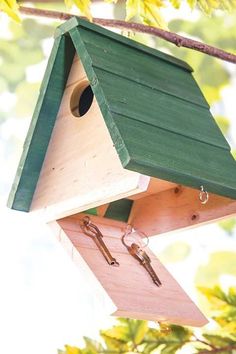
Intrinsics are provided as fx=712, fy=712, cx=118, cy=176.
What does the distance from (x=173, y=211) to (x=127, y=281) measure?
0.21 meters

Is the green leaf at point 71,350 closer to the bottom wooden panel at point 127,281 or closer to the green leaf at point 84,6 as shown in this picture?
the bottom wooden panel at point 127,281

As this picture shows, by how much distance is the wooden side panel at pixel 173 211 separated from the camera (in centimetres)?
123

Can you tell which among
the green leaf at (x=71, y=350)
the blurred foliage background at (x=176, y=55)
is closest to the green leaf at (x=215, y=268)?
the blurred foliage background at (x=176, y=55)

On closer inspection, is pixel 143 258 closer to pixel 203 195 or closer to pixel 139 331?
pixel 203 195

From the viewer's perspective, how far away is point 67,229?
115cm

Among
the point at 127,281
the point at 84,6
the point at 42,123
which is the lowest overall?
the point at 127,281

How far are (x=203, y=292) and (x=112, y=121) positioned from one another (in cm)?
61

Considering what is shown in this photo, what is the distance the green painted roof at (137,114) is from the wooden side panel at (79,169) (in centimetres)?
2

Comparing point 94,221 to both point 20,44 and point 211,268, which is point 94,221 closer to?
point 211,268

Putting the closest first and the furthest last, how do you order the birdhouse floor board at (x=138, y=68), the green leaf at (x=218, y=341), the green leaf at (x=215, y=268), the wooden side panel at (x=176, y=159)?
1. the wooden side panel at (x=176, y=159)
2. the birdhouse floor board at (x=138, y=68)
3. the green leaf at (x=218, y=341)
4. the green leaf at (x=215, y=268)

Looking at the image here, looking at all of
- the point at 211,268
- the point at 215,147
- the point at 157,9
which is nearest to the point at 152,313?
the point at 215,147

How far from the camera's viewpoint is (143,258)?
1.22m

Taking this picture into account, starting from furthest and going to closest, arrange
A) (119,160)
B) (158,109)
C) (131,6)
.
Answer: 1. (131,6)
2. (158,109)
3. (119,160)

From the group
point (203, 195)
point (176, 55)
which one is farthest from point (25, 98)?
point (203, 195)
